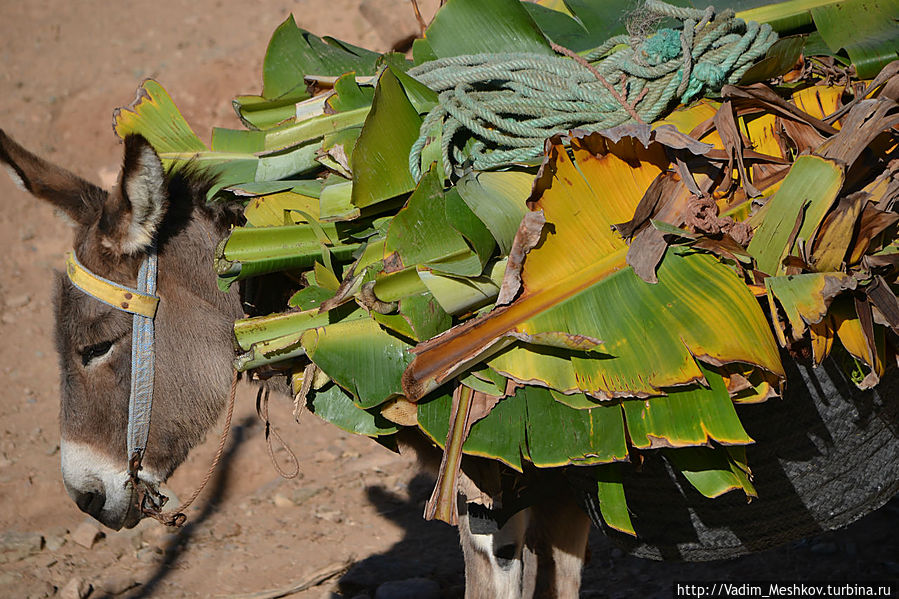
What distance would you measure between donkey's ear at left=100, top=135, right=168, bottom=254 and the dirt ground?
2136 mm

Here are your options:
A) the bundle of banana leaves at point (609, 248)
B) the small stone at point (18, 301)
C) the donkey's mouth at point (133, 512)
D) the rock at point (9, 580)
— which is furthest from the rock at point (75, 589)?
the small stone at point (18, 301)

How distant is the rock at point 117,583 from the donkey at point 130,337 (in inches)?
62.3

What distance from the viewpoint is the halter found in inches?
79.1

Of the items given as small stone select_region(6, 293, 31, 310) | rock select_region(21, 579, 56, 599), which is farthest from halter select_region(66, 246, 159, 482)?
small stone select_region(6, 293, 31, 310)

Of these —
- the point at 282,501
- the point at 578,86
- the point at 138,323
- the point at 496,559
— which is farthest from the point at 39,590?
the point at 578,86

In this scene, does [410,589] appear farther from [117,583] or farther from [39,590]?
[39,590]

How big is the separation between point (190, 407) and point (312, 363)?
1.92 ft

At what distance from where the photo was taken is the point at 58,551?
384 cm

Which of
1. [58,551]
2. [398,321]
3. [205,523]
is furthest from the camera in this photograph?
[205,523]

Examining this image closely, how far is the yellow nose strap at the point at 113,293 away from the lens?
6.58 feet

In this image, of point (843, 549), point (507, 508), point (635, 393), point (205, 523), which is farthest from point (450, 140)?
point (205, 523)

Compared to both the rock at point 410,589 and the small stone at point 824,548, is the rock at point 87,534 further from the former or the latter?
the small stone at point 824,548

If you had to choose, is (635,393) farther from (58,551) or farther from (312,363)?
(58,551)

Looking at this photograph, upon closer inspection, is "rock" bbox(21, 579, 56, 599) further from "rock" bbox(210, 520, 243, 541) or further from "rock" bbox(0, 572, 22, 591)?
"rock" bbox(210, 520, 243, 541)
